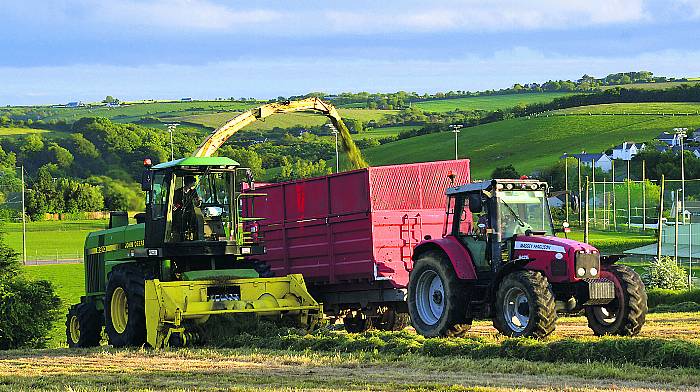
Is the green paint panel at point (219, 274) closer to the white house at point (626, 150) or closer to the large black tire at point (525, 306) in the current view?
the large black tire at point (525, 306)

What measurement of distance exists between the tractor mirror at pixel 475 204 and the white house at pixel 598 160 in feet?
325

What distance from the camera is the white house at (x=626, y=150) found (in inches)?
4712

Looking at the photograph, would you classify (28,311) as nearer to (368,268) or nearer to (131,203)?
(131,203)

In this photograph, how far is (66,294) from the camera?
56.4 meters

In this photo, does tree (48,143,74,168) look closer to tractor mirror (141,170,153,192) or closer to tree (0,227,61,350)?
tree (0,227,61,350)

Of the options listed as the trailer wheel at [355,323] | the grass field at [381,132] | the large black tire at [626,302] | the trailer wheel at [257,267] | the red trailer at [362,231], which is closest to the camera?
the large black tire at [626,302]

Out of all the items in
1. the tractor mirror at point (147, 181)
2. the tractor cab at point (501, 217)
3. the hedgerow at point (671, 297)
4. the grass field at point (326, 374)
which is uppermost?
the tractor mirror at point (147, 181)

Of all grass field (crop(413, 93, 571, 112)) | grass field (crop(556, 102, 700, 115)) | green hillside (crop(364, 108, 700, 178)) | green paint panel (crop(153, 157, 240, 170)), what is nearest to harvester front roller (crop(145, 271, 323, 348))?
green paint panel (crop(153, 157, 240, 170))

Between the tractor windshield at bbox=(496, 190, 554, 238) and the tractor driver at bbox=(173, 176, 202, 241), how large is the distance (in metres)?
5.20

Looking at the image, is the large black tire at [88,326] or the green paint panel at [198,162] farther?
the large black tire at [88,326]

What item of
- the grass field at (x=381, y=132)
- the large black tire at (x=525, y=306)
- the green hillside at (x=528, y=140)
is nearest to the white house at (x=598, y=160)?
the green hillside at (x=528, y=140)

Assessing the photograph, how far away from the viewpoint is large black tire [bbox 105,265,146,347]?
18062 mm

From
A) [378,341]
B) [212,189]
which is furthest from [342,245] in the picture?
[378,341]

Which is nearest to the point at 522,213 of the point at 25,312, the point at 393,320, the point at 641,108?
the point at 393,320
